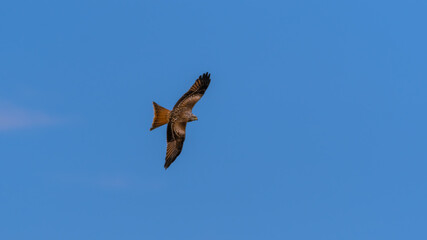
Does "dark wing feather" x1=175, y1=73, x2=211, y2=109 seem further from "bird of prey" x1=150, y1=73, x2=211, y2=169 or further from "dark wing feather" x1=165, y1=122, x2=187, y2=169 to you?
"dark wing feather" x1=165, y1=122, x2=187, y2=169

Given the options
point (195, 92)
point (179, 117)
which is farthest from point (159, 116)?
point (195, 92)

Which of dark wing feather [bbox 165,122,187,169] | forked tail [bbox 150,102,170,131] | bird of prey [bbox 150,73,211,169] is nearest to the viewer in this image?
forked tail [bbox 150,102,170,131]

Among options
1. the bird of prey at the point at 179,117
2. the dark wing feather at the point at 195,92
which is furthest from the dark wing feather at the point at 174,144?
the dark wing feather at the point at 195,92

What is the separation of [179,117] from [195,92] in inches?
47.4

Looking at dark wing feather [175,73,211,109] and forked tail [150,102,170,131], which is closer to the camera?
forked tail [150,102,170,131]

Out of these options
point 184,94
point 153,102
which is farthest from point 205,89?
point 153,102

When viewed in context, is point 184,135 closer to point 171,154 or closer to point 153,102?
point 171,154

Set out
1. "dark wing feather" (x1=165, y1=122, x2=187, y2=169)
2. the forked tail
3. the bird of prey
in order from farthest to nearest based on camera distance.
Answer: "dark wing feather" (x1=165, y1=122, x2=187, y2=169), the bird of prey, the forked tail

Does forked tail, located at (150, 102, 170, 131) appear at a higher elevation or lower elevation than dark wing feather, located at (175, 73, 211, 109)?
lower

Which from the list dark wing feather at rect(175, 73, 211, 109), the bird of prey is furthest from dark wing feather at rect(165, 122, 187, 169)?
dark wing feather at rect(175, 73, 211, 109)

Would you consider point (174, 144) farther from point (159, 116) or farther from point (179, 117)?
point (159, 116)

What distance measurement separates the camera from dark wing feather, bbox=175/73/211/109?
25125mm

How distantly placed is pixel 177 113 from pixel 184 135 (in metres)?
1.43

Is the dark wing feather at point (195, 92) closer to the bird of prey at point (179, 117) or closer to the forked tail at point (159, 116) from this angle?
the bird of prey at point (179, 117)
